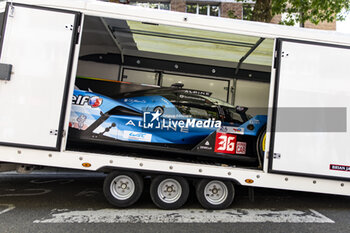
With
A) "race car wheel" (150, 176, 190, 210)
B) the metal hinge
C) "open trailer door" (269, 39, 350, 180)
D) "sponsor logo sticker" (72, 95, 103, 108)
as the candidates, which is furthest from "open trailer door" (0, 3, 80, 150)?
"open trailer door" (269, 39, 350, 180)

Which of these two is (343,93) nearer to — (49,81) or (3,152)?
(49,81)

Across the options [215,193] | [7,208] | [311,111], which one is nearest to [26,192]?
[7,208]

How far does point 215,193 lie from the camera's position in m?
3.51

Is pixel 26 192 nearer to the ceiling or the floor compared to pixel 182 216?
nearer to the floor

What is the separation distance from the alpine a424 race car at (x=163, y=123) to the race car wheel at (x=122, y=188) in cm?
52

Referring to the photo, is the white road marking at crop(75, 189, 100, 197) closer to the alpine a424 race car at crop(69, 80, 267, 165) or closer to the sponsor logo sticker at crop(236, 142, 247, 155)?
the alpine a424 race car at crop(69, 80, 267, 165)

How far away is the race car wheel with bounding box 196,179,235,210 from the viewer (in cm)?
343

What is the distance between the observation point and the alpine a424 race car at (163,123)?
3.67 metres

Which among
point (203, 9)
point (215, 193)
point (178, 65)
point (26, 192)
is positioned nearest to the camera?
point (215, 193)

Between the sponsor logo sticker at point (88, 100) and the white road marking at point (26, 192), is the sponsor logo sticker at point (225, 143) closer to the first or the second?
the sponsor logo sticker at point (88, 100)

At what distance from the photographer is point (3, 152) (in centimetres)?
309

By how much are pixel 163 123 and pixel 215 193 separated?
137 centimetres

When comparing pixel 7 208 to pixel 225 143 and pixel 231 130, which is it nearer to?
pixel 225 143

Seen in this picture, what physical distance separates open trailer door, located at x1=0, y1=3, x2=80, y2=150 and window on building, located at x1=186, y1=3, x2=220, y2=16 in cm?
1063
